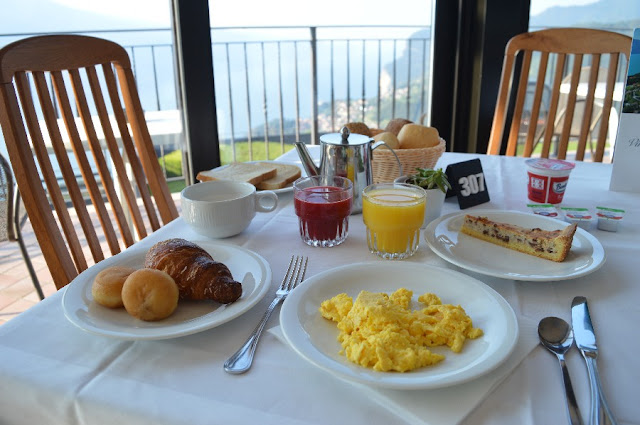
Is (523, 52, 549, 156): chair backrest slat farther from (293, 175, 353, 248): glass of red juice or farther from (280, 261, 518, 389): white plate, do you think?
(280, 261, 518, 389): white plate

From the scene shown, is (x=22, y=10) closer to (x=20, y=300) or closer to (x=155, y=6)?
(x=155, y=6)

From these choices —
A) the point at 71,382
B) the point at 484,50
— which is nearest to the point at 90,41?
the point at 71,382

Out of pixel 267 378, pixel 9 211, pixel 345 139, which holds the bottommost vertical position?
pixel 9 211

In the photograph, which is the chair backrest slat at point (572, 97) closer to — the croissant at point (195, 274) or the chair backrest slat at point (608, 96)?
the chair backrest slat at point (608, 96)

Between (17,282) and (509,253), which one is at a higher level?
(509,253)

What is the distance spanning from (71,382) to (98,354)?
54 millimetres

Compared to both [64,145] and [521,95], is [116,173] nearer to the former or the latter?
[64,145]

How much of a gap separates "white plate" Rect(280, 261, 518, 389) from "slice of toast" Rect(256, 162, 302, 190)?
53 centimetres

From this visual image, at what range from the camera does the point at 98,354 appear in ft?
2.07

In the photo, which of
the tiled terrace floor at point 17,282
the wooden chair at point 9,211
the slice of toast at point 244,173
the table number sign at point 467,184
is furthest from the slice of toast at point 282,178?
the tiled terrace floor at point 17,282

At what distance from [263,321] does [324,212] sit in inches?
11.9

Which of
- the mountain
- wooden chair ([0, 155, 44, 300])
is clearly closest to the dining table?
wooden chair ([0, 155, 44, 300])

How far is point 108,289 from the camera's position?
2.26 feet

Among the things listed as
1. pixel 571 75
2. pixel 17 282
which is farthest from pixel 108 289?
pixel 17 282
